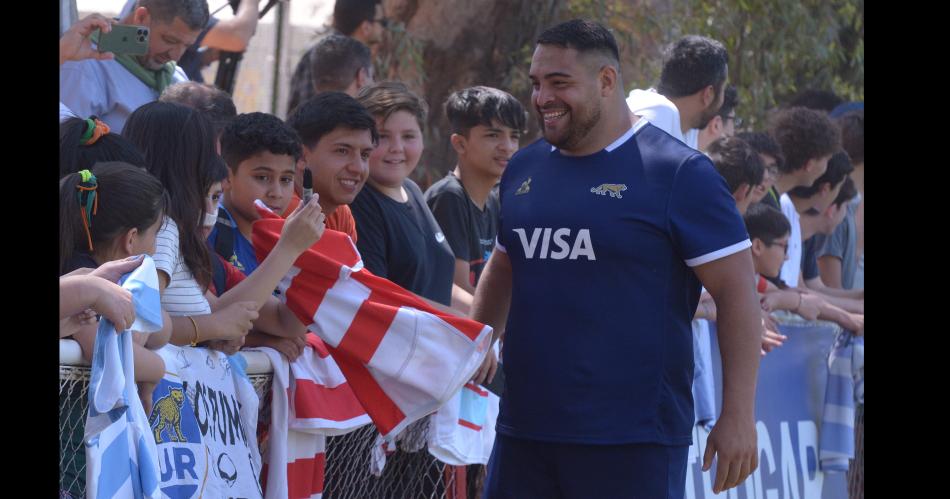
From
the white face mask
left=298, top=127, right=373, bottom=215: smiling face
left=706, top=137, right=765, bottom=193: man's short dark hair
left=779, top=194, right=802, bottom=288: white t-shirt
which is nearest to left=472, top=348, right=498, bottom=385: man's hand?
left=298, top=127, right=373, bottom=215: smiling face

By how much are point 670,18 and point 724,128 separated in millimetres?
3705

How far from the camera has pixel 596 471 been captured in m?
4.06

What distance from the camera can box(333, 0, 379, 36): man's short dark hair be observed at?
26.9 ft

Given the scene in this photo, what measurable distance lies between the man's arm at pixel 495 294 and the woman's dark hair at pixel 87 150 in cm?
122

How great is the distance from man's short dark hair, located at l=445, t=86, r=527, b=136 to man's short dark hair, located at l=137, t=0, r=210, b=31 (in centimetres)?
125

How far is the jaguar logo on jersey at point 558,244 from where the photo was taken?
4.08 m

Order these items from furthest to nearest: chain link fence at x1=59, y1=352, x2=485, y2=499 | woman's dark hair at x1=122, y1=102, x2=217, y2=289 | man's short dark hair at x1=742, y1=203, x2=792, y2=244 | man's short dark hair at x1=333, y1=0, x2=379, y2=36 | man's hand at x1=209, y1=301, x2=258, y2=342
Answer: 1. man's short dark hair at x1=333, y1=0, x2=379, y2=36
2. man's short dark hair at x1=742, y1=203, x2=792, y2=244
3. chain link fence at x1=59, y1=352, x2=485, y2=499
4. woman's dark hair at x1=122, y1=102, x2=217, y2=289
5. man's hand at x1=209, y1=301, x2=258, y2=342

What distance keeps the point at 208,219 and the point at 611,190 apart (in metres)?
1.37

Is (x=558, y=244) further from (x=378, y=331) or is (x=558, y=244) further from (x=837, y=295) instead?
(x=837, y=295)

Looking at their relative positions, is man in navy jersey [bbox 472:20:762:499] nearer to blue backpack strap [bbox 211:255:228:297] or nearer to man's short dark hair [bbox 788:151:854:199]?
→ blue backpack strap [bbox 211:255:228:297]

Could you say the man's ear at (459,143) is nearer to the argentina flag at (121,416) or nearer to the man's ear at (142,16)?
the man's ear at (142,16)

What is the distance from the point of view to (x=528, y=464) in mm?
4191

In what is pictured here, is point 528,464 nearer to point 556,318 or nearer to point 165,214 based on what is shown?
point 556,318
